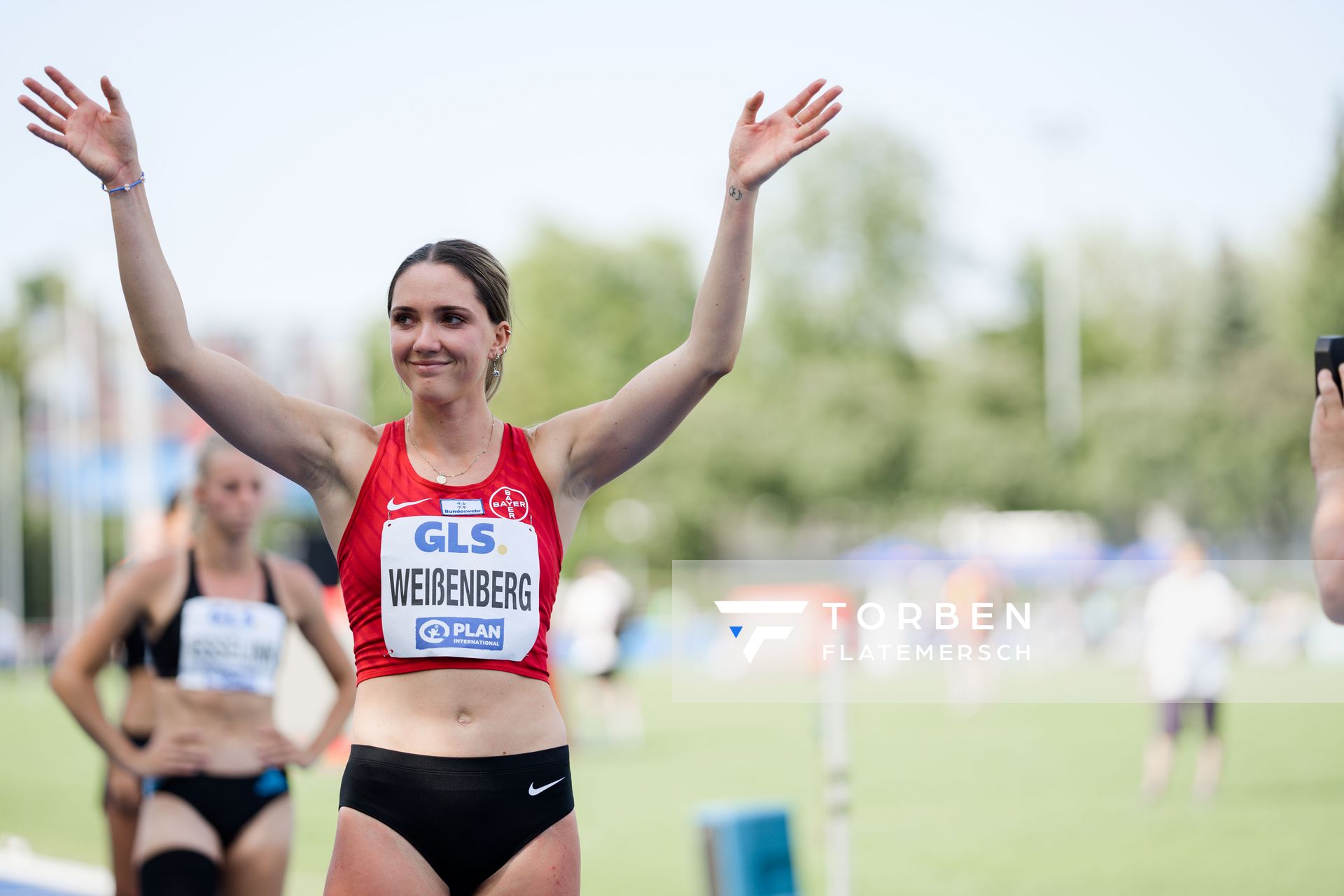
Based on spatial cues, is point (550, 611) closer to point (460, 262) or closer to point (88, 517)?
point (460, 262)

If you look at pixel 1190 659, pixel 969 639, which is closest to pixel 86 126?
pixel 1190 659

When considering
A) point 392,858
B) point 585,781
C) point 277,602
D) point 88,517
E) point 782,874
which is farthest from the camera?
point 88,517

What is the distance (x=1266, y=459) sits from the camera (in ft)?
154

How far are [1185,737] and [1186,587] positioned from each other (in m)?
4.93

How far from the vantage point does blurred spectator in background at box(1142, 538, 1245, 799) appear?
13.3 metres

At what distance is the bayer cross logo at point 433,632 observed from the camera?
2934 mm

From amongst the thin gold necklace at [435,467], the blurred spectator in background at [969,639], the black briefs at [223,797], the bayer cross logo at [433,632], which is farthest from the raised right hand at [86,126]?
the blurred spectator in background at [969,639]

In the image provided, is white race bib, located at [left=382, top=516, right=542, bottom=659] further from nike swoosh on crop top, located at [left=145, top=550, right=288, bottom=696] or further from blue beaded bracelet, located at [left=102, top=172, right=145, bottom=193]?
nike swoosh on crop top, located at [left=145, top=550, right=288, bottom=696]

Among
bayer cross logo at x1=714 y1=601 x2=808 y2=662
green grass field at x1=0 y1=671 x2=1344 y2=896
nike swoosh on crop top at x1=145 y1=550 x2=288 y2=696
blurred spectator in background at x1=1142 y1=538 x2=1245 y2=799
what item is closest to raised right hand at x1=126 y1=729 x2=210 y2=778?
nike swoosh on crop top at x1=145 y1=550 x2=288 y2=696

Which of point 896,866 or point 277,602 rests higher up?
point 277,602

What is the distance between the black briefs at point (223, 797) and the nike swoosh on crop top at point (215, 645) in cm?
35

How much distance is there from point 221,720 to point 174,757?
0.80 ft

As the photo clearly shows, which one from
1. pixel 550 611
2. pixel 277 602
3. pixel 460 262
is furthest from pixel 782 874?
pixel 460 262

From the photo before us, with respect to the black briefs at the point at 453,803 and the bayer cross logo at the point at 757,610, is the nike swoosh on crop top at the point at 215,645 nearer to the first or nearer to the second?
the bayer cross logo at the point at 757,610
